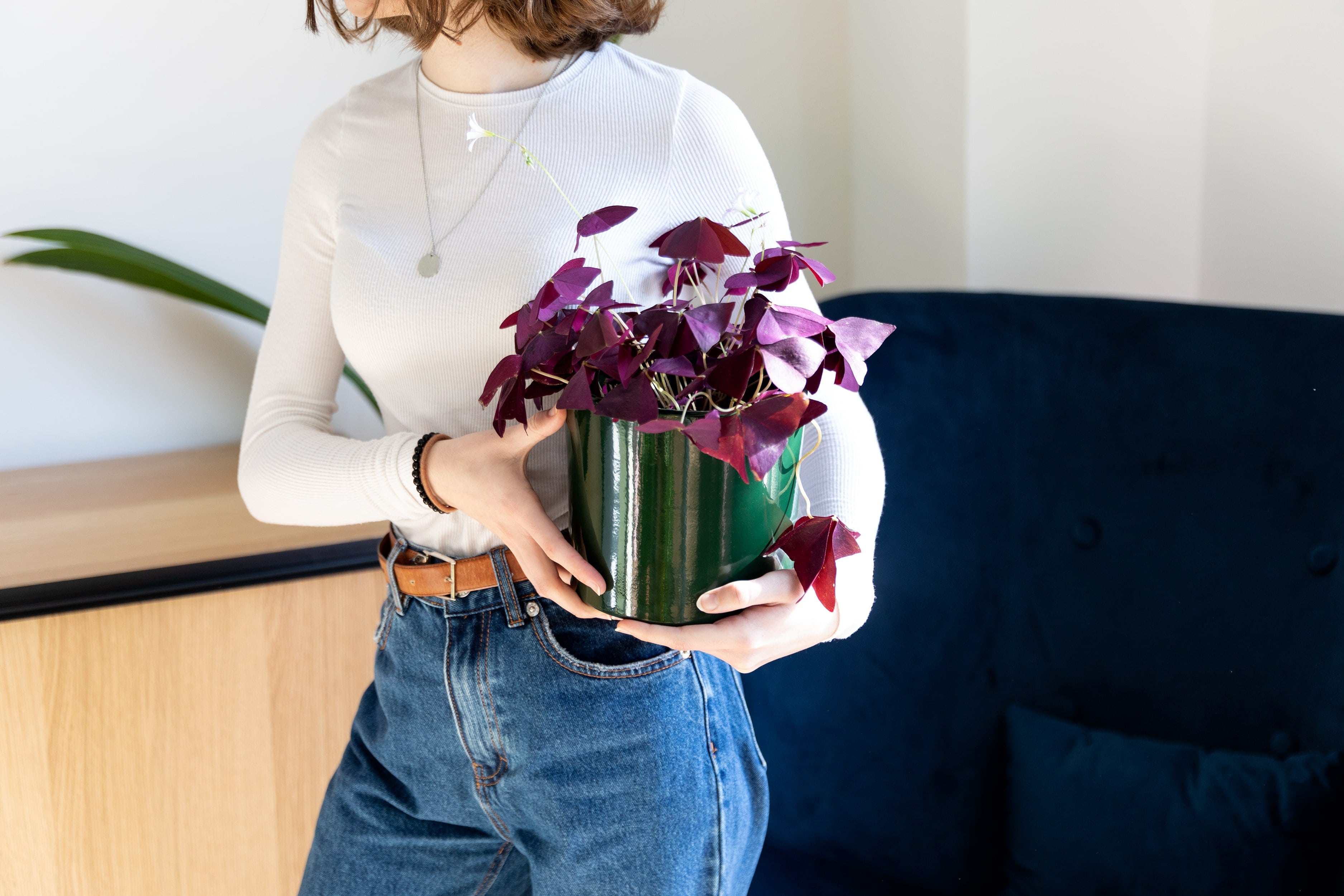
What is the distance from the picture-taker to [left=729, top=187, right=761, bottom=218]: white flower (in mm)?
707

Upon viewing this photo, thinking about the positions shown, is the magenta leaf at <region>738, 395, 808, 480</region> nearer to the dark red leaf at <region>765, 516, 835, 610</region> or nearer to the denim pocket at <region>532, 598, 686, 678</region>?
the dark red leaf at <region>765, 516, 835, 610</region>

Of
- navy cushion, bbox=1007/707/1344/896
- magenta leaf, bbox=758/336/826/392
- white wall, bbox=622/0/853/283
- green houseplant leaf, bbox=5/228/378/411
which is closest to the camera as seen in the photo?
magenta leaf, bbox=758/336/826/392

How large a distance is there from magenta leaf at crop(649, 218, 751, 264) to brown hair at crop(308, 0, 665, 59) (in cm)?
27

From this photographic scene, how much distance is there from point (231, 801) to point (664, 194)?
948 mm

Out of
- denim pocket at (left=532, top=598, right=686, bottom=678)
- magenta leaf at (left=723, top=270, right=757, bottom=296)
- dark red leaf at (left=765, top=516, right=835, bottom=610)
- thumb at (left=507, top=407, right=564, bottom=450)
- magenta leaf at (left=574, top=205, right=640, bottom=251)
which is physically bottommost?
denim pocket at (left=532, top=598, right=686, bottom=678)

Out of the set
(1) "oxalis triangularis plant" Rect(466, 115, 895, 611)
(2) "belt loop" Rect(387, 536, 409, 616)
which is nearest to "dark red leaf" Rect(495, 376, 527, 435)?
(1) "oxalis triangularis plant" Rect(466, 115, 895, 611)

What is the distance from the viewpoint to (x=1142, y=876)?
107cm

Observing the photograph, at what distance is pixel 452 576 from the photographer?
30.1 inches

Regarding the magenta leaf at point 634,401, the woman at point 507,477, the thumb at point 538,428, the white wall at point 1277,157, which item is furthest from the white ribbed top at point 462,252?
the white wall at point 1277,157

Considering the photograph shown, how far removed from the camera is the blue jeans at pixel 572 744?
746 mm

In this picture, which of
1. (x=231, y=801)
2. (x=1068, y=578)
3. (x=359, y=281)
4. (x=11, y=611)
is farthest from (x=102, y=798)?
(x=1068, y=578)

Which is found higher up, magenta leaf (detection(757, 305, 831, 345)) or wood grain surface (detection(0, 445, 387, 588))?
magenta leaf (detection(757, 305, 831, 345))

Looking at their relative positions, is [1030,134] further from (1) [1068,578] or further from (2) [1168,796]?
(2) [1168,796]

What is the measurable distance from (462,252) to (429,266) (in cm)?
3
